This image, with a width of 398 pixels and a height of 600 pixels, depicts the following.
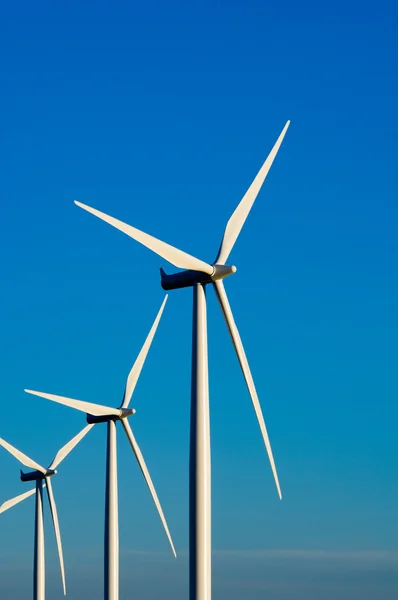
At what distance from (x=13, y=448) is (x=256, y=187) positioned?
31058 mm

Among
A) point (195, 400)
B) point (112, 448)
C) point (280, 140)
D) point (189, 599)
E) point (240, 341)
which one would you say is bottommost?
point (189, 599)

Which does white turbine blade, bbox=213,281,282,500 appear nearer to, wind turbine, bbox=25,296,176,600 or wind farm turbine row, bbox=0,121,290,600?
wind farm turbine row, bbox=0,121,290,600

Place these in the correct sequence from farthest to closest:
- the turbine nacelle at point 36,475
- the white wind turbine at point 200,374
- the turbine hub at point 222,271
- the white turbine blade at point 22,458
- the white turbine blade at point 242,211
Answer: the turbine nacelle at point 36,475 → the white turbine blade at point 22,458 → the white turbine blade at point 242,211 → the turbine hub at point 222,271 → the white wind turbine at point 200,374

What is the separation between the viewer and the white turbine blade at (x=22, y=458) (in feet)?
239

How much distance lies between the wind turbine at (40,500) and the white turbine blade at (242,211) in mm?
30014

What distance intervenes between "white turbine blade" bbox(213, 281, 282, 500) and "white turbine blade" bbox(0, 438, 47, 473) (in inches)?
1117

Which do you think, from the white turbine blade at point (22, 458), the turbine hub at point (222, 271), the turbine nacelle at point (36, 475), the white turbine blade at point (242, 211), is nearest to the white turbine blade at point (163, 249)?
the turbine hub at point (222, 271)

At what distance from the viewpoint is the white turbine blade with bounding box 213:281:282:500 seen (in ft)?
152

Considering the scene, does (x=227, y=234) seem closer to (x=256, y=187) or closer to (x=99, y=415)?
(x=256, y=187)

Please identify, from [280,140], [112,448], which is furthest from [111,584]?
[280,140]

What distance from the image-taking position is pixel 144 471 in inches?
2514

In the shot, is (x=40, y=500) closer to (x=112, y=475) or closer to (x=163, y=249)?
(x=112, y=475)

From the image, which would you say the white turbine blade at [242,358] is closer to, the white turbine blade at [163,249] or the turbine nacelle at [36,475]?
the white turbine blade at [163,249]

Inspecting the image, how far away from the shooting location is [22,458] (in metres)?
77.8
